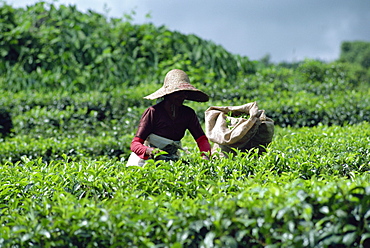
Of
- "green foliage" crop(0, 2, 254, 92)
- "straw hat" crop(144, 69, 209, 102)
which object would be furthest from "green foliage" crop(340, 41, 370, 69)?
"straw hat" crop(144, 69, 209, 102)

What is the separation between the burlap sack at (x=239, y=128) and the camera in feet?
12.7

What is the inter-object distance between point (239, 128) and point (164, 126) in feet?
2.22

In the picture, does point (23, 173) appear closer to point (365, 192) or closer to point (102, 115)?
point (365, 192)

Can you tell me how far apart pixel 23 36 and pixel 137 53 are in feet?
9.64

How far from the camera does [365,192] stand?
7.55 feet

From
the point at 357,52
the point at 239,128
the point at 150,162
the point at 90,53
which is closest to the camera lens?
the point at 150,162

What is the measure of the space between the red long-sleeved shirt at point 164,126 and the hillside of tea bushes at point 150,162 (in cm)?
28

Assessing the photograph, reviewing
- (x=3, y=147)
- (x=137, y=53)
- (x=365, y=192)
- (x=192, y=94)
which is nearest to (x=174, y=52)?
(x=137, y=53)

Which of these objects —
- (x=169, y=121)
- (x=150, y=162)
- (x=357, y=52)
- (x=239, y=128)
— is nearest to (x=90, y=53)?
(x=169, y=121)

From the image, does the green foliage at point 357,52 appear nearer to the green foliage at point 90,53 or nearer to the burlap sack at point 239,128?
the green foliage at point 90,53

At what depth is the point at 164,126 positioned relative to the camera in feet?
13.2

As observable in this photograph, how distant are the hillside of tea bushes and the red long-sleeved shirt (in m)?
0.28

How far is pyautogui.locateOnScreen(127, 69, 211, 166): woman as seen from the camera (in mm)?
3898

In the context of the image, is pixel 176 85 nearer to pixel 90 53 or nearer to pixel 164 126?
pixel 164 126
